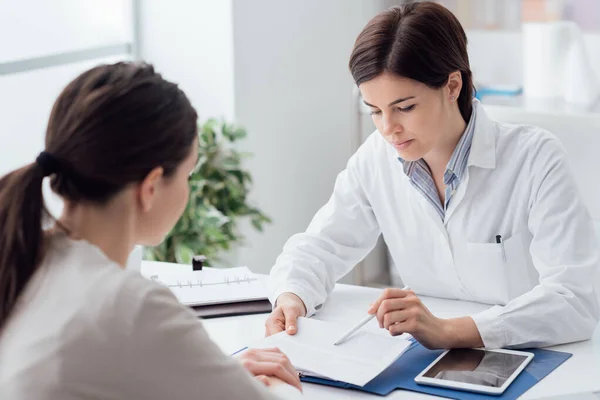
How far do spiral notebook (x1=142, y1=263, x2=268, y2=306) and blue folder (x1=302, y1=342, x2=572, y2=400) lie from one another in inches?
17.4

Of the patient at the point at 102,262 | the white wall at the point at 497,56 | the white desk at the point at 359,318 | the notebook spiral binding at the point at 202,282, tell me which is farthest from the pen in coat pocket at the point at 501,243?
the white wall at the point at 497,56

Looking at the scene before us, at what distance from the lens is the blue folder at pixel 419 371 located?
149 centimetres

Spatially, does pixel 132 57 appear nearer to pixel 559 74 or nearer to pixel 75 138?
pixel 559 74

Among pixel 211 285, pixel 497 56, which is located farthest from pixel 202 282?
pixel 497 56

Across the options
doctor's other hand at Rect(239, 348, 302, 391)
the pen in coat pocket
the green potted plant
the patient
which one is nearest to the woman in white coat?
the pen in coat pocket

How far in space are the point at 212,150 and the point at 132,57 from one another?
623mm

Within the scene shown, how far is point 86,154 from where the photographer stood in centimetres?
115

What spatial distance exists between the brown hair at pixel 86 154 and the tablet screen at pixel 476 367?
2.16ft

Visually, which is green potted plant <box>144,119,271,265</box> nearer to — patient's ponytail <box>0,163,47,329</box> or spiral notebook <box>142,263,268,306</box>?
spiral notebook <box>142,263,268,306</box>

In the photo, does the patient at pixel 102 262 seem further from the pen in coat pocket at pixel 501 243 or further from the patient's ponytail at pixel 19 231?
the pen in coat pocket at pixel 501 243

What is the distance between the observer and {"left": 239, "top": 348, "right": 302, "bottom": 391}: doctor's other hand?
1.47 metres

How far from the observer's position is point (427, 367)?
1.59 m

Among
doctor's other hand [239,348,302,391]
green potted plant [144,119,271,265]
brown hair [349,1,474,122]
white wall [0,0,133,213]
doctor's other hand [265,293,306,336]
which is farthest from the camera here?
green potted plant [144,119,271,265]

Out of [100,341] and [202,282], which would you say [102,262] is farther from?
[202,282]
